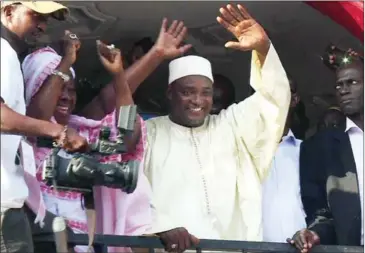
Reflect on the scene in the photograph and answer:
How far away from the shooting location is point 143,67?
16.7 ft

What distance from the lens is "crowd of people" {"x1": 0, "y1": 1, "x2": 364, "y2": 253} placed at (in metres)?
4.64

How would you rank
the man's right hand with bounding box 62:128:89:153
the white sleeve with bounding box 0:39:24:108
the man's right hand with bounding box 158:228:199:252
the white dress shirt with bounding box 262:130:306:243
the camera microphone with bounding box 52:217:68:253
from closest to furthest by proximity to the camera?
the man's right hand with bounding box 62:128:89:153 → the white sleeve with bounding box 0:39:24:108 → the camera microphone with bounding box 52:217:68:253 → the man's right hand with bounding box 158:228:199:252 → the white dress shirt with bounding box 262:130:306:243

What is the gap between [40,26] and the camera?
14.5 feet

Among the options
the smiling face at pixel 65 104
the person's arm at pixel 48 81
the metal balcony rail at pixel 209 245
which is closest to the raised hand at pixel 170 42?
the smiling face at pixel 65 104

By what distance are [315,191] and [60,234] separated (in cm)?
162

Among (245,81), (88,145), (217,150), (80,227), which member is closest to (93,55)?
(245,81)

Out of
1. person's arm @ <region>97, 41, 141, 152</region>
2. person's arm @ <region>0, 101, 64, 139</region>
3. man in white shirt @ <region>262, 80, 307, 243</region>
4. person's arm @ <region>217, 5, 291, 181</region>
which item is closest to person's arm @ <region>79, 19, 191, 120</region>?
person's arm @ <region>97, 41, 141, 152</region>

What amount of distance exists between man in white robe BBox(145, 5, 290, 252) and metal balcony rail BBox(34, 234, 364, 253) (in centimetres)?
22

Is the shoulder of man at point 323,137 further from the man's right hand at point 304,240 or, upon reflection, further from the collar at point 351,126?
the man's right hand at point 304,240

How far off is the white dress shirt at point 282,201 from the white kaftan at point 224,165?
21 cm

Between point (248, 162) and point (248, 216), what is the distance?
275mm

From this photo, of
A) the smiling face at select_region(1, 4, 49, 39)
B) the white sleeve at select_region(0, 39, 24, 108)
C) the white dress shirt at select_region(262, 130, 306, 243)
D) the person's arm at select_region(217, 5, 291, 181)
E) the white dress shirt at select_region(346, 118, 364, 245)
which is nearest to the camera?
the white sleeve at select_region(0, 39, 24, 108)

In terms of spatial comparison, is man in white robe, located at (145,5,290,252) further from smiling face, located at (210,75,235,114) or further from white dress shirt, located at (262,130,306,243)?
smiling face, located at (210,75,235,114)

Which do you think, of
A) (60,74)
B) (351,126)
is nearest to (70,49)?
(60,74)
